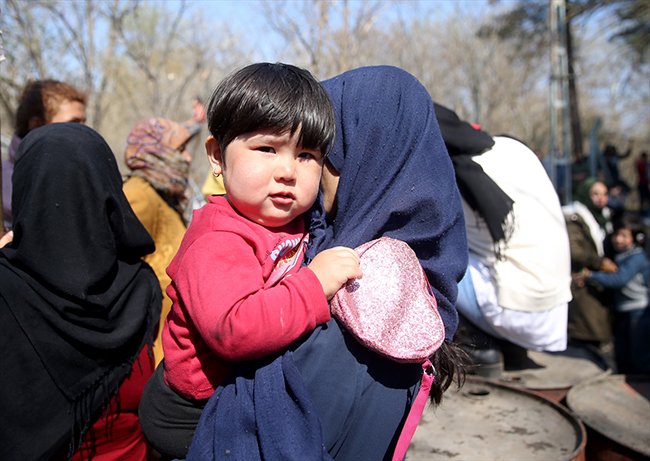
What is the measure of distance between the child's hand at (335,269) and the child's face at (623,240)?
5.10 meters

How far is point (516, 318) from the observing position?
93.9 inches

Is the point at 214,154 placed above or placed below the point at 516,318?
above

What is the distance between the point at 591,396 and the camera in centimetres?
292

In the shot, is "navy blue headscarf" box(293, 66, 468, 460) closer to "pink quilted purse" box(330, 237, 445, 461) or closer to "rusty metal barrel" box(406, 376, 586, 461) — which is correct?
"pink quilted purse" box(330, 237, 445, 461)

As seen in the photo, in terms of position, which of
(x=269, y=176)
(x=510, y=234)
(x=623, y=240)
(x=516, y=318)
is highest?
(x=269, y=176)

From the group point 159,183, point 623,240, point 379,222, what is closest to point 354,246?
point 379,222

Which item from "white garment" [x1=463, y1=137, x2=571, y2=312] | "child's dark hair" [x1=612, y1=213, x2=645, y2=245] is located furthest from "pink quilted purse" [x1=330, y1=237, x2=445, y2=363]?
"child's dark hair" [x1=612, y1=213, x2=645, y2=245]

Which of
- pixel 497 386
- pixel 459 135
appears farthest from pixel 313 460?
pixel 497 386

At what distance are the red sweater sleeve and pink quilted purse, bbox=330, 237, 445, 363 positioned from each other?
75mm

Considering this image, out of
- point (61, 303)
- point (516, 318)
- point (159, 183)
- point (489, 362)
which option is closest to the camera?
point (61, 303)

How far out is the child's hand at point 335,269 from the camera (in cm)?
114

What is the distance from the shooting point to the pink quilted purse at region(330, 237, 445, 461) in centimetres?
112

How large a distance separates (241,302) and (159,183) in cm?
222

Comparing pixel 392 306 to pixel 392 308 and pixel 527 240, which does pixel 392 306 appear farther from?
pixel 527 240
